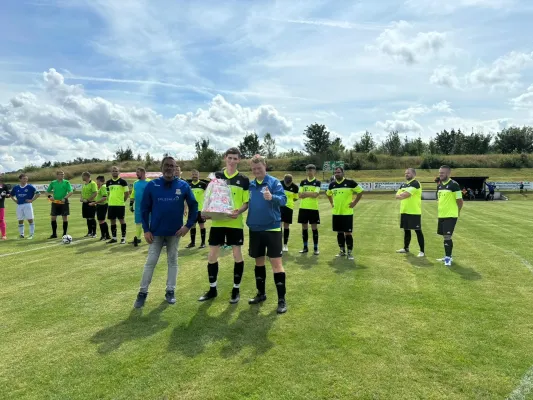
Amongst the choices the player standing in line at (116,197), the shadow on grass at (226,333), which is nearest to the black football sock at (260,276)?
the shadow on grass at (226,333)

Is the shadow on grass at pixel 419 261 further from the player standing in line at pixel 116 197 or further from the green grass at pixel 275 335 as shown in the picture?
the player standing in line at pixel 116 197

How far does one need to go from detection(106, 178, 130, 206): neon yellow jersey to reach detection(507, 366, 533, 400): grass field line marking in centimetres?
1117

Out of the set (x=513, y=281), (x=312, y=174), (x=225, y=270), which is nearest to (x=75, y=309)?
(x=225, y=270)

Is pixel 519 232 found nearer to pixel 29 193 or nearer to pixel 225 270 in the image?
pixel 225 270

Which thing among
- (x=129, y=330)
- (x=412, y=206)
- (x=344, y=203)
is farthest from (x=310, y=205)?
(x=129, y=330)

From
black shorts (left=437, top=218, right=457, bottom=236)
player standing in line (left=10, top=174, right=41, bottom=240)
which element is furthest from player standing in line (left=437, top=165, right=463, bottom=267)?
→ player standing in line (left=10, top=174, right=41, bottom=240)

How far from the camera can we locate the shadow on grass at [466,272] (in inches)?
289

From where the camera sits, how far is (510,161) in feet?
215

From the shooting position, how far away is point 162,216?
223 inches

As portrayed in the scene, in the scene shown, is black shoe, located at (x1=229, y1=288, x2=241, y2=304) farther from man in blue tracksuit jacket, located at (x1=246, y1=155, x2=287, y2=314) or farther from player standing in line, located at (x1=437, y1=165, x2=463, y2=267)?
player standing in line, located at (x1=437, y1=165, x2=463, y2=267)

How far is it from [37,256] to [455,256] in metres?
11.0

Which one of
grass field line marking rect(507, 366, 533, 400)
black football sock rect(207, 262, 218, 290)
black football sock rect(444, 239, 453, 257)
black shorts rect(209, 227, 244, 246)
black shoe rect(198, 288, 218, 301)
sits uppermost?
black shorts rect(209, 227, 244, 246)

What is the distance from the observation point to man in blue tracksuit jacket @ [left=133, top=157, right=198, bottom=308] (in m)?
5.69

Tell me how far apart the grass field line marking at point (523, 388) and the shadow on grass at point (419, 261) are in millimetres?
4868
